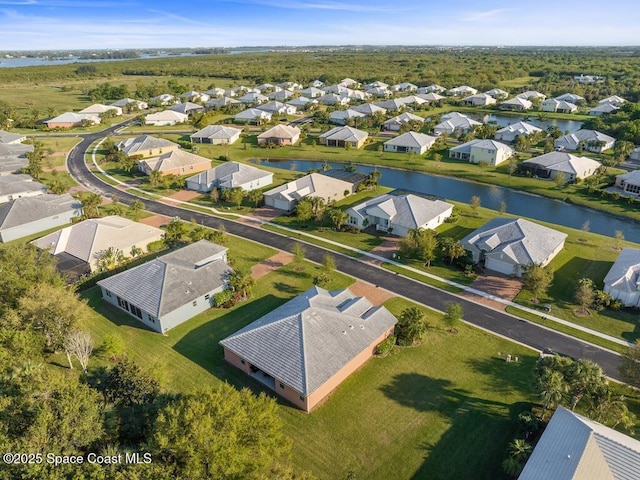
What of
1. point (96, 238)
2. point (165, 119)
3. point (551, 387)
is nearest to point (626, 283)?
point (551, 387)

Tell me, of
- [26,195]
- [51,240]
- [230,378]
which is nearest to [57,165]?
[26,195]

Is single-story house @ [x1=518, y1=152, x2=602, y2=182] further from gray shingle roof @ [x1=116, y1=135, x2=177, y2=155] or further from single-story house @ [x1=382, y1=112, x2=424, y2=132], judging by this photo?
gray shingle roof @ [x1=116, y1=135, x2=177, y2=155]

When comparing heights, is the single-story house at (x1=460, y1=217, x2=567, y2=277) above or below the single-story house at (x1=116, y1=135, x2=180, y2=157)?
below

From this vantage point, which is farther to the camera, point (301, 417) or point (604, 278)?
point (604, 278)

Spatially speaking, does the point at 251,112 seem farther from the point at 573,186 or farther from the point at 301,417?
the point at 301,417

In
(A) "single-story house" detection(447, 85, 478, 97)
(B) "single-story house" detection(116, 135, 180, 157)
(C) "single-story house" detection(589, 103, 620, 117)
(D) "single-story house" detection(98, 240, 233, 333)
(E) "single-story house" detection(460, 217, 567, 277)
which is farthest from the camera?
(A) "single-story house" detection(447, 85, 478, 97)

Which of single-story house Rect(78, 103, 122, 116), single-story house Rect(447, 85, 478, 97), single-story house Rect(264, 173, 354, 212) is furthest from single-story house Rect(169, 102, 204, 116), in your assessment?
single-story house Rect(447, 85, 478, 97)

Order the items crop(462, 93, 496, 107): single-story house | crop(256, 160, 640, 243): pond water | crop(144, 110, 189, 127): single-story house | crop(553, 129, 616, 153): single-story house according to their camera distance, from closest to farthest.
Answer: crop(256, 160, 640, 243): pond water
crop(553, 129, 616, 153): single-story house
crop(144, 110, 189, 127): single-story house
crop(462, 93, 496, 107): single-story house
